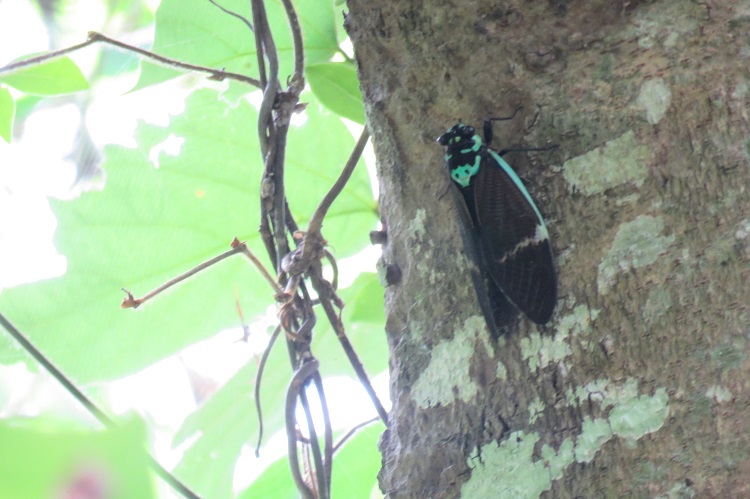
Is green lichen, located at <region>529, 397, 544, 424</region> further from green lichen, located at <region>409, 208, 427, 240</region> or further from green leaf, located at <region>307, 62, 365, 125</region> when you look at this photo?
green leaf, located at <region>307, 62, 365, 125</region>

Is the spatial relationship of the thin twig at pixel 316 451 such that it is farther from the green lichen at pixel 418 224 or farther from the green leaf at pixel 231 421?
the green leaf at pixel 231 421

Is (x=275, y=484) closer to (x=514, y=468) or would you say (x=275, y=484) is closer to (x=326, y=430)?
(x=326, y=430)

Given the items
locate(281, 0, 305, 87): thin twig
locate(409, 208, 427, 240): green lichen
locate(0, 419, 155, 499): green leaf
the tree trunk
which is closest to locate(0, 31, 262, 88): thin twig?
locate(281, 0, 305, 87): thin twig

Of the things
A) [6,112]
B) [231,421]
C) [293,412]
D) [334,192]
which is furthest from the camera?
[231,421]

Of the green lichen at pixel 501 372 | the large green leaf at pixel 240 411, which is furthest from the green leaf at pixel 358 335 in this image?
the green lichen at pixel 501 372

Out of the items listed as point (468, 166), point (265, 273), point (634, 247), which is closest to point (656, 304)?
point (634, 247)

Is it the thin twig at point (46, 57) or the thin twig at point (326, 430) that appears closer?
the thin twig at point (326, 430)

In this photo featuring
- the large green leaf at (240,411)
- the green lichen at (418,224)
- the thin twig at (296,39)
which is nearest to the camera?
the green lichen at (418,224)
